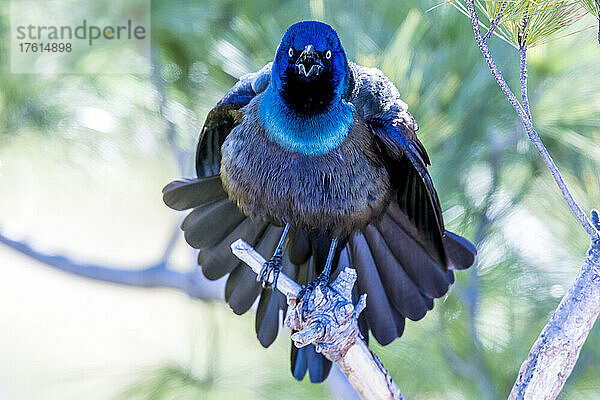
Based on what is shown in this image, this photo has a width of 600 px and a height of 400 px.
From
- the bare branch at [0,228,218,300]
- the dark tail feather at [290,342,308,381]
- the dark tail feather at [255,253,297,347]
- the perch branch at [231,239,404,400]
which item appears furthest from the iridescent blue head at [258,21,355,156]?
the bare branch at [0,228,218,300]

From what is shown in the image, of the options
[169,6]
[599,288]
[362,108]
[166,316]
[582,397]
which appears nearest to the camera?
[599,288]

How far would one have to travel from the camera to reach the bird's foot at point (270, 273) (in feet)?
4.78

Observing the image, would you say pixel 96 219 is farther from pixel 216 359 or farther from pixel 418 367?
pixel 418 367

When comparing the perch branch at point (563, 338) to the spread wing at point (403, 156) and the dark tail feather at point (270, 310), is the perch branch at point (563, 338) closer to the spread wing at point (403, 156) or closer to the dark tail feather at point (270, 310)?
the spread wing at point (403, 156)

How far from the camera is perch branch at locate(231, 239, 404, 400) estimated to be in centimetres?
124

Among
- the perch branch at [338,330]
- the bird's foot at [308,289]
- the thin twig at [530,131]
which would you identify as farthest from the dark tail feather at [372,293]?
the thin twig at [530,131]

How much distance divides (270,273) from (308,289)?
127mm

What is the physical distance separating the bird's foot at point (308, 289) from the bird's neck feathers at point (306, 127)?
25 cm

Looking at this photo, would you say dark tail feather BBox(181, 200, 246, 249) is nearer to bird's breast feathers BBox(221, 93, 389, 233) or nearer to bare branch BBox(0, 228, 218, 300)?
bird's breast feathers BBox(221, 93, 389, 233)

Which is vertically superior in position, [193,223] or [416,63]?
[416,63]

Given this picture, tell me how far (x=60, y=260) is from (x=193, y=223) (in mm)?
718

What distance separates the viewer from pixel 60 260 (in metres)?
2.09

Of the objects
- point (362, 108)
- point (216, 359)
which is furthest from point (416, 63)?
point (216, 359)

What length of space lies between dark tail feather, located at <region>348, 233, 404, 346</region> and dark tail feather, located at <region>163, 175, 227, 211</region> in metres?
0.31
